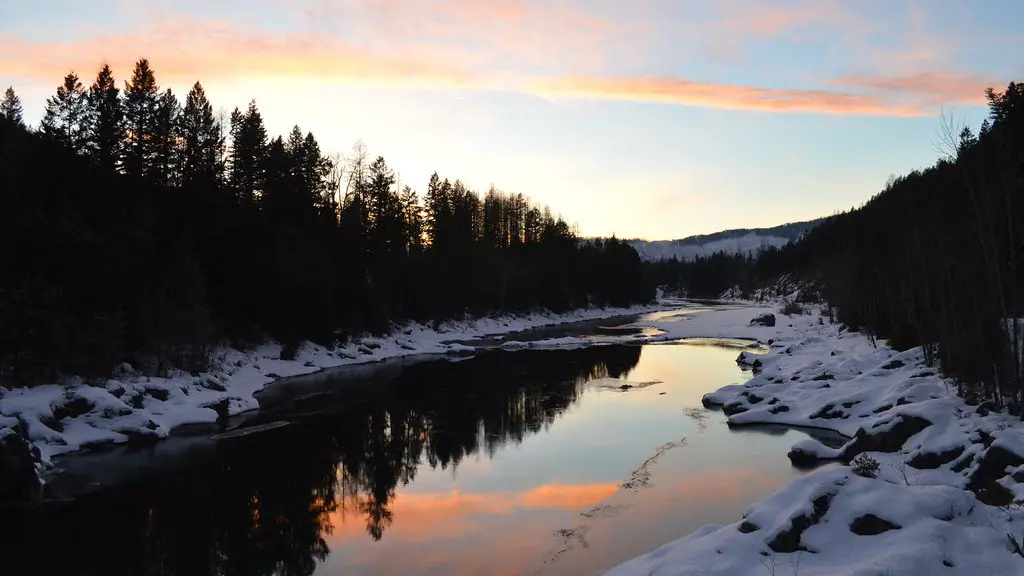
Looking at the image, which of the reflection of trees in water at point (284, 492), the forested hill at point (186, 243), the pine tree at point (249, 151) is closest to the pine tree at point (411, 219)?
the forested hill at point (186, 243)

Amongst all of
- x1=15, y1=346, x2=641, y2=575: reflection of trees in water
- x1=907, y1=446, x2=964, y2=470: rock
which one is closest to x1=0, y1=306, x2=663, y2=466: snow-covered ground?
x1=15, y1=346, x2=641, y2=575: reflection of trees in water

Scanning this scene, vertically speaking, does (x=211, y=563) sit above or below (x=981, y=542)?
below

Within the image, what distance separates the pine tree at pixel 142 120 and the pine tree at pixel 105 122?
0.61 m

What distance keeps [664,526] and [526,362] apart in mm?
29610

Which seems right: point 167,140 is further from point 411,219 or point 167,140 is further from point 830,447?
point 830,447

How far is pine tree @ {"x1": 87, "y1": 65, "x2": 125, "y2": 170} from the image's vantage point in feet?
130

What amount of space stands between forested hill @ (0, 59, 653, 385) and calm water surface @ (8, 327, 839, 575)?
280 inches

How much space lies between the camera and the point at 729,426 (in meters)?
23.0

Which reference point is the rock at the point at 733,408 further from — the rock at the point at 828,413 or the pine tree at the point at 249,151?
the pine tree at the point at 249,151

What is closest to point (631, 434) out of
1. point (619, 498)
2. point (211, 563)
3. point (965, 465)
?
point (619, 498)

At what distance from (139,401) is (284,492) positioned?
422 inches

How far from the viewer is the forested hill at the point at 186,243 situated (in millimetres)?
25961

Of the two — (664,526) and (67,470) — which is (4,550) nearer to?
A: (67,470)

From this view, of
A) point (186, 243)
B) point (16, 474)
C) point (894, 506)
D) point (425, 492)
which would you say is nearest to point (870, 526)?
point (894, 506)
